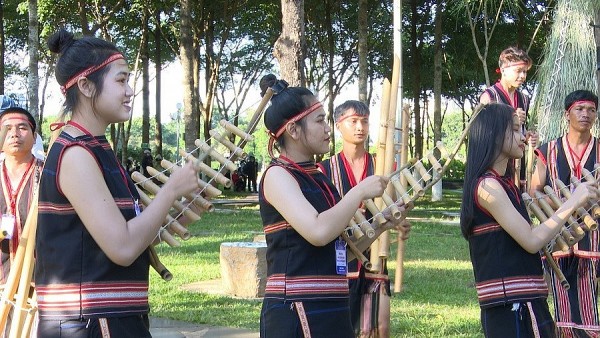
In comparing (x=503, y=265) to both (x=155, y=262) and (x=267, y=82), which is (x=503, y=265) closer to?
(x=267, y=82)

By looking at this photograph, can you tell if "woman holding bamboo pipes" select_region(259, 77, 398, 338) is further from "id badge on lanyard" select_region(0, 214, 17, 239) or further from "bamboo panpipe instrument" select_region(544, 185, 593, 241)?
"id badge on lanyard" select_region(0, 214, 17, 239)

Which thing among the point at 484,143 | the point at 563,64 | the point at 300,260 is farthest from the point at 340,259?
the point at 563,64

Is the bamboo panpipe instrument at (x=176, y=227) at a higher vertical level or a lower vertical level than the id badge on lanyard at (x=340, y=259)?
higher

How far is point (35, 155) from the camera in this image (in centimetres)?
490

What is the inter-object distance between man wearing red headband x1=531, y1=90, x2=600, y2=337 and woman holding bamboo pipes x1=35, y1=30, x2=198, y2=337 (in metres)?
3.75

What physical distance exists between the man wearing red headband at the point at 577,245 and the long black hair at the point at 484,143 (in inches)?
86.4

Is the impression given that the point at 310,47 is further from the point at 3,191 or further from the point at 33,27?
the point at 3,191

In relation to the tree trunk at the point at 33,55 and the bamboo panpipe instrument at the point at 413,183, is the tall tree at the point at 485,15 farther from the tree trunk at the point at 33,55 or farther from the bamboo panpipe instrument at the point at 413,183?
the bamboo panpipe instrument at the point at 413,183

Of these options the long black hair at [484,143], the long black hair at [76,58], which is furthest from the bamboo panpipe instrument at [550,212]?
the long black hair at [76,58]

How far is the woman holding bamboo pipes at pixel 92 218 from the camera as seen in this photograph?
2.68m

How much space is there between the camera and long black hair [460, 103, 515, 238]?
376cm

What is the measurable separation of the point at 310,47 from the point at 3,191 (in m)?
28.0

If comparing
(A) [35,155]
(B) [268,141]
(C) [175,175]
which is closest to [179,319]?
(A) [35,155]

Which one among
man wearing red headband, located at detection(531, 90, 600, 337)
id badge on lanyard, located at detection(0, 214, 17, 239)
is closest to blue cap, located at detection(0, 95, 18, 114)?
id badge on lanyard, located at detection(0, 214, 17, 239)
